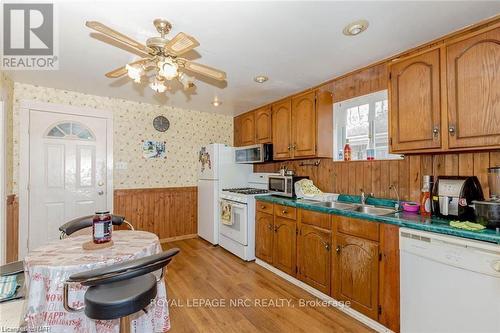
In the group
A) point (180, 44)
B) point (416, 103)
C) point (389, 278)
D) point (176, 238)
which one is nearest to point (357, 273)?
point (389, 278)

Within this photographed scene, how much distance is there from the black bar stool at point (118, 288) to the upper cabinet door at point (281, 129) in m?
2.43

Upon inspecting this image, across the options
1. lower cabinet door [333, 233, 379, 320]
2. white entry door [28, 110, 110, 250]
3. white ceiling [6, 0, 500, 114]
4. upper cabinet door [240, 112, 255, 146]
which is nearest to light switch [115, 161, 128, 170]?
white entry door [28, 110, 110, 250]

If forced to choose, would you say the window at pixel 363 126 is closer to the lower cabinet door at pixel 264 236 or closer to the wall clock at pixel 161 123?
the lower cabinet door at pixel 264 236

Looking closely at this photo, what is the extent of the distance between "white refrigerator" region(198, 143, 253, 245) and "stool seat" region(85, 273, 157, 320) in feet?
8.52

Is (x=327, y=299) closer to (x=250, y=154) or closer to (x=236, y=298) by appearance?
(x=236, y=298)

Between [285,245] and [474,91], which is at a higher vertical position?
[474,91]

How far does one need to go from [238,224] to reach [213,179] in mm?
933

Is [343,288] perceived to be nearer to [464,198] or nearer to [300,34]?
[464,198]

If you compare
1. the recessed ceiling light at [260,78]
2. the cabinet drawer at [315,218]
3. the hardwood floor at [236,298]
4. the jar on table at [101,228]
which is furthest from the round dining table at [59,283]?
the recessed ceiling light at [260,78]

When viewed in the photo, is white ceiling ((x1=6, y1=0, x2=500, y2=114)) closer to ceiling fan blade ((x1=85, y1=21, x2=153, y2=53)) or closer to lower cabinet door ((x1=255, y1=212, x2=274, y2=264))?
ceiling fan blade ((x1=85, y1=21, x2=153, y2=53))

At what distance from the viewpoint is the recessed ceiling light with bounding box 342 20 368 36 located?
1.74 meters

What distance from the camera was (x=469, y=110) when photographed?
5.32 ft

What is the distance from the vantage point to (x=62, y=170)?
10.6ft

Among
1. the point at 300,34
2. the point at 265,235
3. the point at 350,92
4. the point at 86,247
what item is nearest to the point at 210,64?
the point at 300,34
